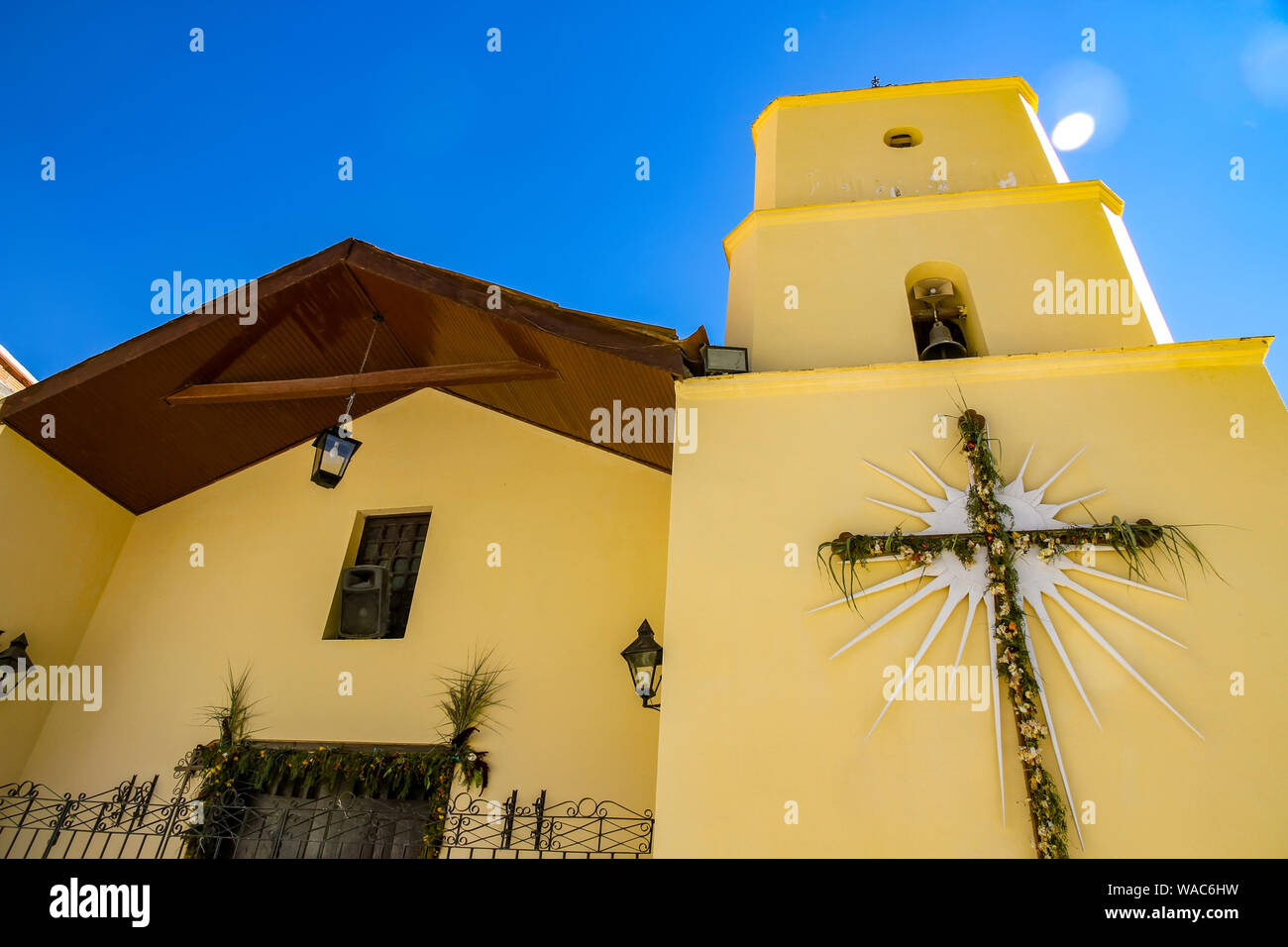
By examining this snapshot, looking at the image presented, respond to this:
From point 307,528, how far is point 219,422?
1.36m

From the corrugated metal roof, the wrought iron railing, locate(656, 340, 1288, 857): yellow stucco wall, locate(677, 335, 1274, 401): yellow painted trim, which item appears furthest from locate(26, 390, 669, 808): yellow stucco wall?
locate(677, 335, 1274, 401): yellow painted trim

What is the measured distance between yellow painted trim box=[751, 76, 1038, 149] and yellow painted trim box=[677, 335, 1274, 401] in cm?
363

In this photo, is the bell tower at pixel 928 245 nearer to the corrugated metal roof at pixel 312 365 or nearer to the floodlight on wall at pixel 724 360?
the floodlight on wall at pixel 724 360

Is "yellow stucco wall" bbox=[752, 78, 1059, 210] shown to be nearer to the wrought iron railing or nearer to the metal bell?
the metal bell

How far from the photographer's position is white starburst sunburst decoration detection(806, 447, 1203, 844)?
145 inches

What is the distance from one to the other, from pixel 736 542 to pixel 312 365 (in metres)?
4.89

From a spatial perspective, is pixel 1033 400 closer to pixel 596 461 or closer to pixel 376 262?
pixel 596 461

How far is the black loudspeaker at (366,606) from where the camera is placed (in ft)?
20.4

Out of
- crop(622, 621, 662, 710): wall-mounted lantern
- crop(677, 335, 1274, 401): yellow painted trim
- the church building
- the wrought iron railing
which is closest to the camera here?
the church building

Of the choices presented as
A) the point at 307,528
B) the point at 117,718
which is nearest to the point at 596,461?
the point at 307,528

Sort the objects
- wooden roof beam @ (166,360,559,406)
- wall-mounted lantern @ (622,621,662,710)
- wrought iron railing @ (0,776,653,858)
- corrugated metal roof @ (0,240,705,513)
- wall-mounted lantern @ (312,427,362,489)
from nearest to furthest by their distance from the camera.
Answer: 1. wall-mounted lantern @ (622,621,662,710)
2. wrought iron railing @ (0,776,653,858)
3. wall-mounted lantern @ (312,427,362,489)
4. corrugated metal roof @ (0,240,705,513)
5. wooden roof beam @ (166,360,559,406)

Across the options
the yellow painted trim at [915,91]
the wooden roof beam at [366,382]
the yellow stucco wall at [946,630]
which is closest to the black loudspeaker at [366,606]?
the wooden roof beam at [366,382]

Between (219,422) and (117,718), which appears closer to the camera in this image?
(117,718)
